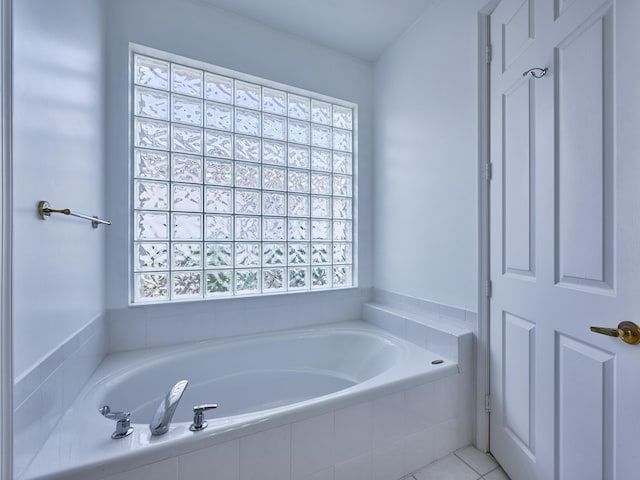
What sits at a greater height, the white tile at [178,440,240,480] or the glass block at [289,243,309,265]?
the glass block at [289,243,309,265]

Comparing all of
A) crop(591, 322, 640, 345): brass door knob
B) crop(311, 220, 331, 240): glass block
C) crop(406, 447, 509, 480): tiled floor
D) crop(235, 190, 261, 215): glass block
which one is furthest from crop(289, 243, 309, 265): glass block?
crop(591, 322, 640, 345): brass door knob

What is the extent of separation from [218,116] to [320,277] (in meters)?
1.41

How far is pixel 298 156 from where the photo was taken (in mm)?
2320

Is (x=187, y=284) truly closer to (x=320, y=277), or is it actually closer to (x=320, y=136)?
(x=320, y=277)

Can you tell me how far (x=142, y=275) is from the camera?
1.83 m

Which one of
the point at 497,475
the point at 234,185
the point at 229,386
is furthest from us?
the point at 234,185

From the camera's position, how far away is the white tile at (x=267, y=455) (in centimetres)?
107

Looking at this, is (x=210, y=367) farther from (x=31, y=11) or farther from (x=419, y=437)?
(x=31, y=11)

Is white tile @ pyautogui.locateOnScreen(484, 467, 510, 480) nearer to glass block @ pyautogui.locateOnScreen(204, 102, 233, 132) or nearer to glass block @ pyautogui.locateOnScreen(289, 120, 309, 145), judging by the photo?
glass block @ pyautogui.locateOnScreen(289, 120, 309, 145)

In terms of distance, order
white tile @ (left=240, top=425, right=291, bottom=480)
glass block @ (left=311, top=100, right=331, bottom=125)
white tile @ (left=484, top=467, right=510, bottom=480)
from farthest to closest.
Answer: glass block @ (left=311, top=100, right=331, bottom=125), white tile @ (left=484, top=467, right=510, bottom=480), white tile @ (left=240, top=425, right=291, bottom=480)

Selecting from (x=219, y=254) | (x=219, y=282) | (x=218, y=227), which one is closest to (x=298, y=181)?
(x=218, y=227)

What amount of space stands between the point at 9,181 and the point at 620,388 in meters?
1.85

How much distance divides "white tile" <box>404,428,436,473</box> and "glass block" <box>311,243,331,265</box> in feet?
4.35

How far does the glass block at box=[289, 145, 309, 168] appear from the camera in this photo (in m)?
2.29
